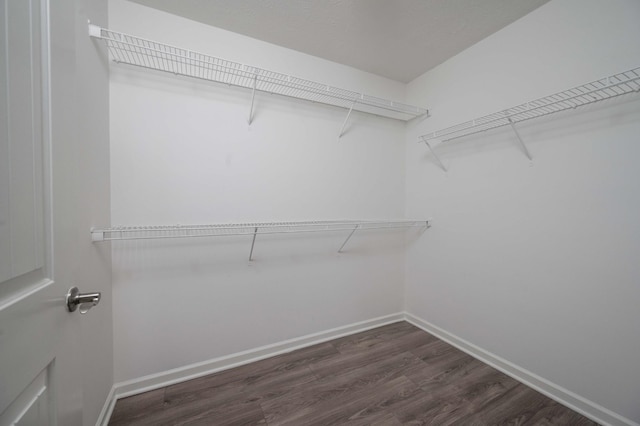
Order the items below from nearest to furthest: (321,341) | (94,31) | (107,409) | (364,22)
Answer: (94,31) → (107,409) → (364,22) → (321,341)

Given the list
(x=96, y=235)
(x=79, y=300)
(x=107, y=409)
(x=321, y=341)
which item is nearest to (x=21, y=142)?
(x=79, y=300)

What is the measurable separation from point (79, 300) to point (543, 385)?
7.71 feet

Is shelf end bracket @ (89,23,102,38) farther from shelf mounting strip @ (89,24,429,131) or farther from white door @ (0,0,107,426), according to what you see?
→ white door @ (0,0,107,426)

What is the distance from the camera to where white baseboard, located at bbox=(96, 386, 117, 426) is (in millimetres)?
1225

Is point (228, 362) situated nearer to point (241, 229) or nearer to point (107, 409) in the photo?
point (107, 409)

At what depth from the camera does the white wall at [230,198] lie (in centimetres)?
143

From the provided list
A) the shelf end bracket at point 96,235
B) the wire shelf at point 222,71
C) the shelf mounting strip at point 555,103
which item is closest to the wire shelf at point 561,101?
the shelf mounting strip at point 555,103

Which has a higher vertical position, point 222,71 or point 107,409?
point 222,71

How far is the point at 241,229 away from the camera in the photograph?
1.69 metres

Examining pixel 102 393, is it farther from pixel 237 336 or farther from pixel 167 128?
pixel 167 128

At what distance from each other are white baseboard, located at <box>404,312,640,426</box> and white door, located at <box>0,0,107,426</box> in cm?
226

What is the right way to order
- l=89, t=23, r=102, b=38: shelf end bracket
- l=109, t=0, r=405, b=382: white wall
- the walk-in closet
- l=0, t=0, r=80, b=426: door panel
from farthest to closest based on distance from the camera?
l=109, t=0, r=405, b=382: white wall
the walk-in closet
l=89, t=23, r=102, b=38: shelf end bracket
l=0, t=0, r=80, b=426: door panel

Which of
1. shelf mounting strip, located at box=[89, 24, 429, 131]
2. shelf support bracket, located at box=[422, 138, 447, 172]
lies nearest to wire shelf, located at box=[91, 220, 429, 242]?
→ shelf support bracket, located at box=[422, 138, 447, 172]

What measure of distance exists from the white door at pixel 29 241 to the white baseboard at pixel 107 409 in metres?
1.00
